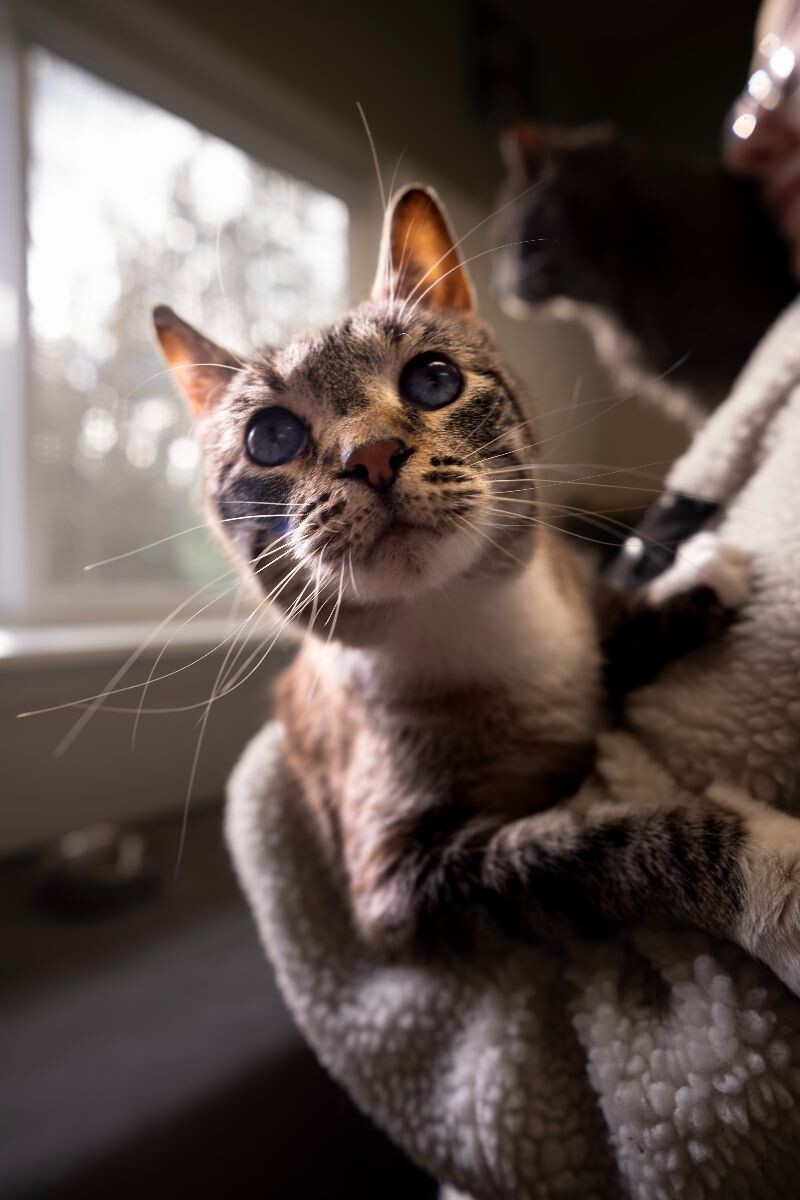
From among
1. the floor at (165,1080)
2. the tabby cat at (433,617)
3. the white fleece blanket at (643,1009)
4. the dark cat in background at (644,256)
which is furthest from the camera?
the dark cat in background at (644,256)

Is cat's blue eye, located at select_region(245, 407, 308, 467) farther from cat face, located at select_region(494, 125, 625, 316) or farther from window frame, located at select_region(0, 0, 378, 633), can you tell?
cat face, located at select_region(494, 125, 625, 316)

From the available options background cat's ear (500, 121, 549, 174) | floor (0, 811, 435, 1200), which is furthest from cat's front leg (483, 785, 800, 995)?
background cat's ear (500, 121, 549, 174)

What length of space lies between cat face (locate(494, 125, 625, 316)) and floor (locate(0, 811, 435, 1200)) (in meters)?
0.94

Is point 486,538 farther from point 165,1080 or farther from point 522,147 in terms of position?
point 522,147

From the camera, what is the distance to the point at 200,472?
2.32 feet

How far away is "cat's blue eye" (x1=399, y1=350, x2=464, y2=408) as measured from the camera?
1.86ft

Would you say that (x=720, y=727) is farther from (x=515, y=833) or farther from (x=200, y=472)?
(x=200, y=472)

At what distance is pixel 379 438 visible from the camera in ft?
1.63

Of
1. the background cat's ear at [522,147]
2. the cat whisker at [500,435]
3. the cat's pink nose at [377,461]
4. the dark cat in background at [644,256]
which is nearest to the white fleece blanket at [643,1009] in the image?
the cat whisker at [500,435]

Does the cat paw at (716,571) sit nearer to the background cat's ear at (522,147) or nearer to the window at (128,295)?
the window at (128,295)

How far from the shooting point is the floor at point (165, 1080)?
660 millimetres

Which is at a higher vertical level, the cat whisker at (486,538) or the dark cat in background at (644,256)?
the dark cat in background at (644,256)

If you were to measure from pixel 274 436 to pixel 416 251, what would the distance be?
213 millimetres

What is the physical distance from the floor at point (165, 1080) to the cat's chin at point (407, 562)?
0.55 metres
